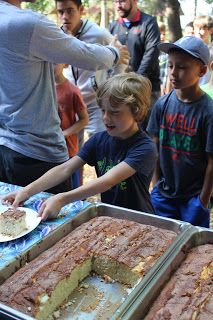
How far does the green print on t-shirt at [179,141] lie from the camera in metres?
2.20

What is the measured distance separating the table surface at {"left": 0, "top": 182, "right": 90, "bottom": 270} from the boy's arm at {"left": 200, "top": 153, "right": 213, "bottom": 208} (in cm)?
82

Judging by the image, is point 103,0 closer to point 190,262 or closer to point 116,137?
point 116,137

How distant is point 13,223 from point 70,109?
1772 millimetres

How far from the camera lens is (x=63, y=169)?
78.4 inches

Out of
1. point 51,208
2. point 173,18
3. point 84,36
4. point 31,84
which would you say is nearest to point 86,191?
point 51,208

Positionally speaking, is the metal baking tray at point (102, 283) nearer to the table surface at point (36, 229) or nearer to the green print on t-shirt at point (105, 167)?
the table surface at point (36, 229)

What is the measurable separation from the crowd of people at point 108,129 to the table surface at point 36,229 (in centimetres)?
5

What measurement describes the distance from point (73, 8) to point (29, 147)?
1587 millimetres

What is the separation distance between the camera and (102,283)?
1388 millimetres

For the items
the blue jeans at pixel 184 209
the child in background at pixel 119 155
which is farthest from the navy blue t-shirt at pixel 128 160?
the blue jeans at pixel 184 209

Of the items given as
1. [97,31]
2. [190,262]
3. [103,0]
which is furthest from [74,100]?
[103,0]

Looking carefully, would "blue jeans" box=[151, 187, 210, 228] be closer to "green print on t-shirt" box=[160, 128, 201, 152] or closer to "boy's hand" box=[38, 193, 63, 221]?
"green print on t-shirt" box=[160, 128, 201, 152]

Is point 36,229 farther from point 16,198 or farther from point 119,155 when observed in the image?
point 119,155

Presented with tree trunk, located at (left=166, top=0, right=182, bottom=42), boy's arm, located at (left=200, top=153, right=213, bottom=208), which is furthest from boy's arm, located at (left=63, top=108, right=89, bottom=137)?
tree trunk, located at (left=166, top=0, right=182, bottom=42)
